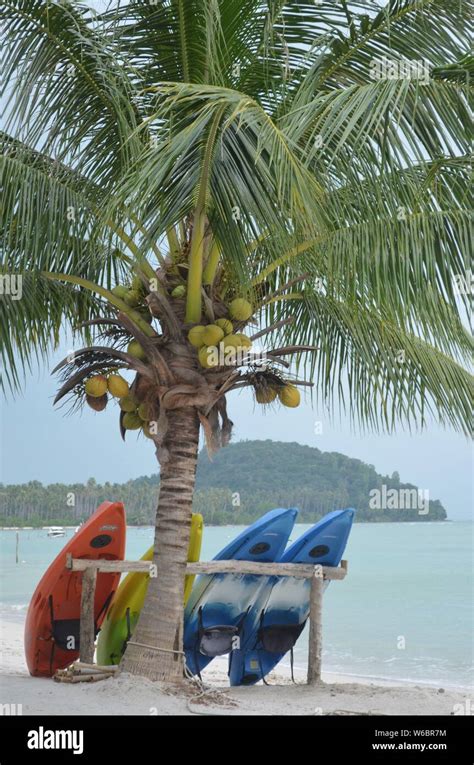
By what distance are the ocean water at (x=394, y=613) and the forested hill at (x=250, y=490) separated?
3164 millimetres

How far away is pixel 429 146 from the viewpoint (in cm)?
475

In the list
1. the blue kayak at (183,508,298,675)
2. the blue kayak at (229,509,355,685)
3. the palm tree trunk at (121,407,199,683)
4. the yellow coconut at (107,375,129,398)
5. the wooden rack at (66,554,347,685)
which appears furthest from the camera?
the blue kayak at (229,509,355,685)

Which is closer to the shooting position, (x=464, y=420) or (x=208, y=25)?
(x=208, y=25)

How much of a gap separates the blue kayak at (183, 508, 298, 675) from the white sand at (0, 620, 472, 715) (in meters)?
0.43

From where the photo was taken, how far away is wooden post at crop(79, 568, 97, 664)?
6375 mm

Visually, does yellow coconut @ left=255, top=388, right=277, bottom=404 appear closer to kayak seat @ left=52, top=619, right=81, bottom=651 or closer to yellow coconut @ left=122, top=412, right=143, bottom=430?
yellow coconut @ left=122, top=412, right=143, bottom=430

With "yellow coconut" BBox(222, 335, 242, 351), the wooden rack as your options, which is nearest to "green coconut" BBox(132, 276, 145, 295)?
"yellow coconut" BBox(222, 335, 242, 351)

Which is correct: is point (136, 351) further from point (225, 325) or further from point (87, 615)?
point (87, 615)

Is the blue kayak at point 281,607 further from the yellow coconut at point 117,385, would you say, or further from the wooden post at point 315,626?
the yellow coconut at point 117,385

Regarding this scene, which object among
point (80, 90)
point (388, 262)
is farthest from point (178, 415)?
point (80, 90)

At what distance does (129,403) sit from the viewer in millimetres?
5922

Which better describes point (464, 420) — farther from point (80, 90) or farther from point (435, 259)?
point (80, 90)

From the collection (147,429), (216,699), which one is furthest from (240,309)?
(216,699)
